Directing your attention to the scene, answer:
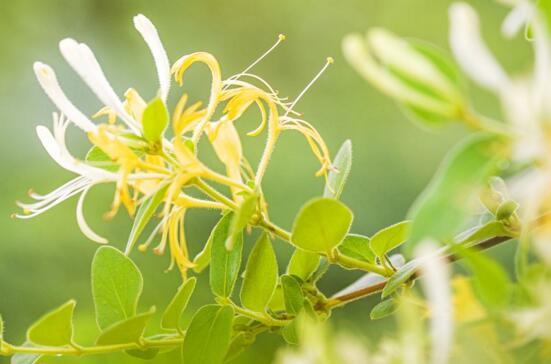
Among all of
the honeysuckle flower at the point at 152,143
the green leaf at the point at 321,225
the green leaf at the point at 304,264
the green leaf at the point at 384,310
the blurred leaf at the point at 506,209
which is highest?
the honeysuckle flower at the point at 152,143

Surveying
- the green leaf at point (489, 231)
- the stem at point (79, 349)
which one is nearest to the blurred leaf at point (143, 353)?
the stem at point (79, 349)

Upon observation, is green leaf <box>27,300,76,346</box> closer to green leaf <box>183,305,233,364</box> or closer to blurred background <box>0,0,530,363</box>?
green leaf <box>183,305,233,364</box>

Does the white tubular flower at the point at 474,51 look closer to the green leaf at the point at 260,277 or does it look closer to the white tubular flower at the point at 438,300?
the white tubular flower at the point at 438,300

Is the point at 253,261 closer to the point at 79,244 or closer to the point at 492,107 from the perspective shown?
the point at 79,244

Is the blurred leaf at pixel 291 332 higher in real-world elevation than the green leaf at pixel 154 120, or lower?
lower

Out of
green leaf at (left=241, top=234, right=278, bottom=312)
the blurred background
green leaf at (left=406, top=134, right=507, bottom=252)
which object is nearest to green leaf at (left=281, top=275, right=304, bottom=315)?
green leaf at (left=241, top=234, right=278, bottom=312)

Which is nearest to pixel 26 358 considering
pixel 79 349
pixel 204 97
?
pixel 79 349
